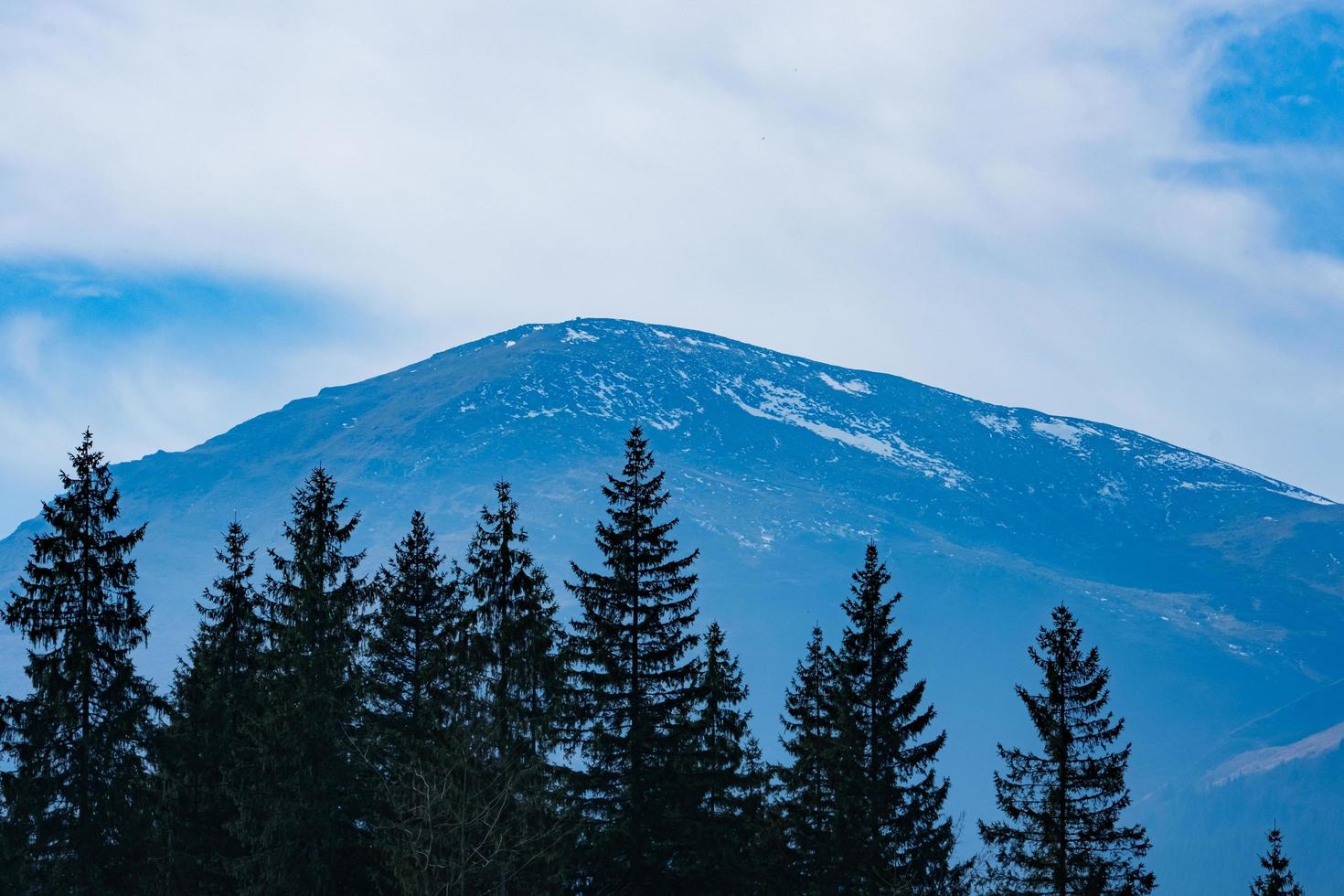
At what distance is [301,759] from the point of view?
31422 millimetres

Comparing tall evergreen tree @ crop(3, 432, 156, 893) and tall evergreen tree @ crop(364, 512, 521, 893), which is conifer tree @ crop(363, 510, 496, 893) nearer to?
tall evergreen tree @ crop(364, 512, 521, 893)

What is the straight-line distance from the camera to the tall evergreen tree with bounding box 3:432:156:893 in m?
31.1

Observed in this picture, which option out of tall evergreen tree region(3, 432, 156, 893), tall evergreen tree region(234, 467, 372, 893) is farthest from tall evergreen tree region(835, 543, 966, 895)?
tall evergreen tree region(3, 432, 156, 893)

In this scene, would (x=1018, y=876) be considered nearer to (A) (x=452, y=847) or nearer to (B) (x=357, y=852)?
(A) (x=452, y=847)

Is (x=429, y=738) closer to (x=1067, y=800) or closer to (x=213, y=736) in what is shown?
(x=213, y=736)

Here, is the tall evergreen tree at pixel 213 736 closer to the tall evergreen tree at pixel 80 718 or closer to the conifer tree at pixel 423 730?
the tall evergreen tree at pixel 80 718

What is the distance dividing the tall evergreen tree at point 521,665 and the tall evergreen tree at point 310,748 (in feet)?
11.8

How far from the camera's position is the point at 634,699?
3284cm

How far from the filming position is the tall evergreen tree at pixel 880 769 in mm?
31984

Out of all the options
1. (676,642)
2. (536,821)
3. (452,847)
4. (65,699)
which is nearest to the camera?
(452,847)

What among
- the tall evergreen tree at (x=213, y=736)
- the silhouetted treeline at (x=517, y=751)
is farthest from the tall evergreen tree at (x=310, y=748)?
the tall evergreen tree at (x=213, y=736)

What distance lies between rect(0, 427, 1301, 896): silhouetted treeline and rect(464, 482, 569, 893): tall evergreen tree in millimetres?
79

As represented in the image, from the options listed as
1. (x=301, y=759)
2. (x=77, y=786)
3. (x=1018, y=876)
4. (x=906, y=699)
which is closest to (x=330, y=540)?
(x=301, y=759)

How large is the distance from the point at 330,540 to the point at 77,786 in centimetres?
832
